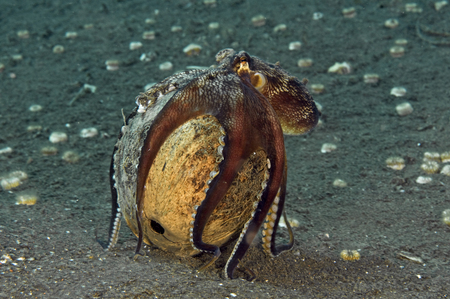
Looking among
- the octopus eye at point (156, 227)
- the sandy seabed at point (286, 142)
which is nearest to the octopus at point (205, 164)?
the octopus eye at point (156, 227)

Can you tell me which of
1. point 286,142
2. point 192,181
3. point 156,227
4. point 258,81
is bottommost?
point 286,142

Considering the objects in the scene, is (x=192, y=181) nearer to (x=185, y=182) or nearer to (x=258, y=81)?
(x=185, y=182)

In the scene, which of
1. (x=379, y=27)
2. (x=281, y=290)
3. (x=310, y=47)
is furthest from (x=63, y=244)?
(x=379, y=27)

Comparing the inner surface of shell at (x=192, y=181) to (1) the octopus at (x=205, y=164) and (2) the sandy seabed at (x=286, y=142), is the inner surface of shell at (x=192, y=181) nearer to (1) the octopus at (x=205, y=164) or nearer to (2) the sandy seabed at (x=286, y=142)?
(1) the octopus at (x=205, y=164)

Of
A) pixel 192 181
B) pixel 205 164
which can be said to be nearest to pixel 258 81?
pixel 205 164

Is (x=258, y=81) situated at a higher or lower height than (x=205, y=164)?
higher

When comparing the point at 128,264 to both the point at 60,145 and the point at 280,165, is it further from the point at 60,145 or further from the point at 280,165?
the point at 60,145

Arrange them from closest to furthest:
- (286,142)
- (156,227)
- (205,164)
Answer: (205,164) < (156,227) < (286,142)
